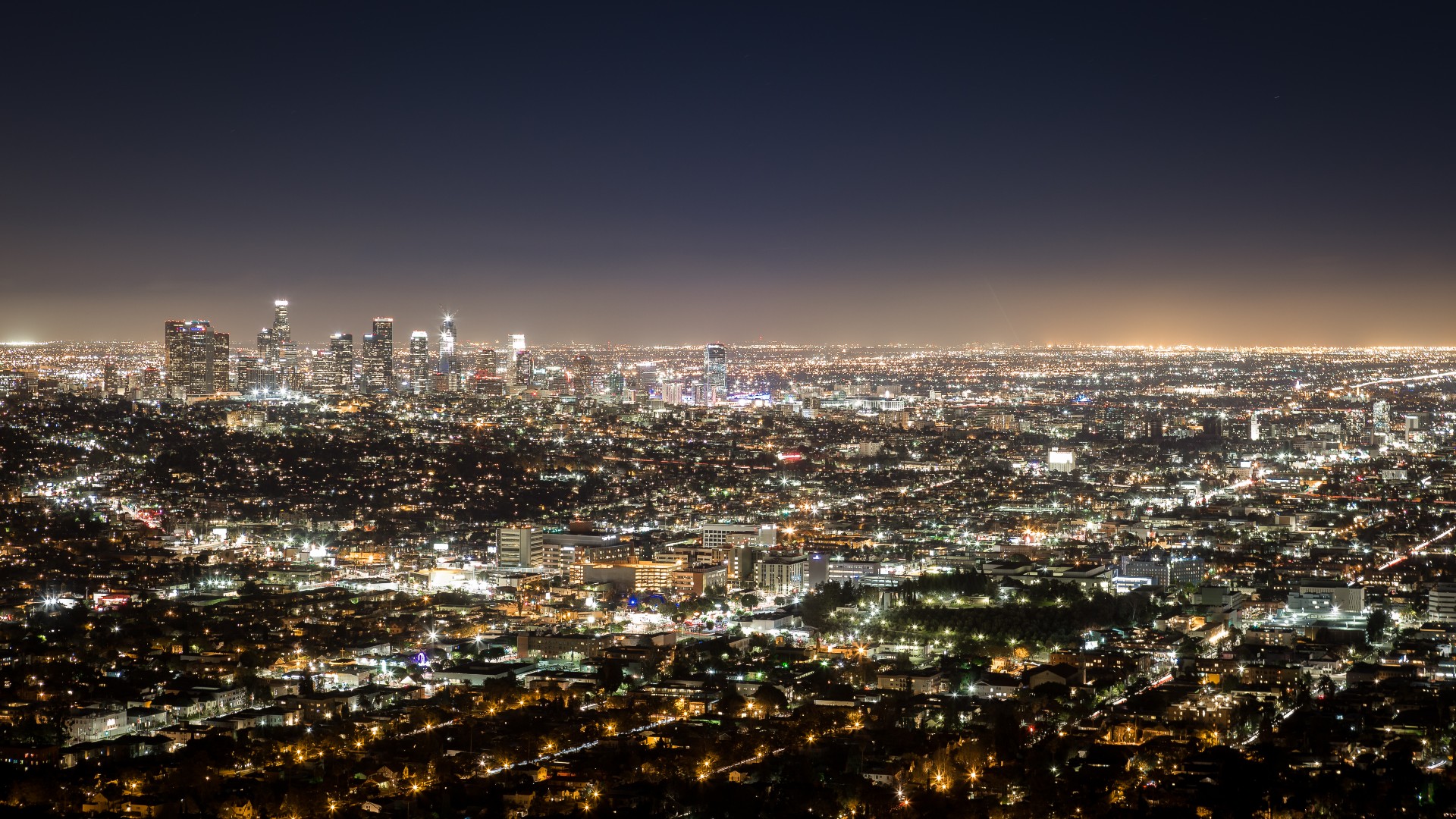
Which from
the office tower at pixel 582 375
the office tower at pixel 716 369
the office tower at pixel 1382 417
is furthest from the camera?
the office tower at pixel 716 369

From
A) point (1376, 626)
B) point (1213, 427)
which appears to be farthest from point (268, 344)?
point (1376, 626)

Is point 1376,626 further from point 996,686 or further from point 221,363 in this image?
point 221,363

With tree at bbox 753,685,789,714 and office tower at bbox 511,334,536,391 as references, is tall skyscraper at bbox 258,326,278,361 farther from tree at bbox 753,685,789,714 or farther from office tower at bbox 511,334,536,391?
tree at bbox 753,685,789,714

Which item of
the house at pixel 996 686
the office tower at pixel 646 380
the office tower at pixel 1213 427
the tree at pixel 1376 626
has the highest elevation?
the office tower at pixel 646 380

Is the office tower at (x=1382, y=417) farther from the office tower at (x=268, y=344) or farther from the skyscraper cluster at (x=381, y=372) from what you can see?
the office tower at (x=268, y=344)

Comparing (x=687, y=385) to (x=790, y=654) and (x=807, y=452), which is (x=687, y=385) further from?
(x=790, y=654)

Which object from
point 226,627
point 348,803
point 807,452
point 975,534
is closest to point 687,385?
point 807,452

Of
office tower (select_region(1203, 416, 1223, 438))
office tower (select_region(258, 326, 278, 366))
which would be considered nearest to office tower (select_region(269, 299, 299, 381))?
office tower (select_region(258, 326, 278, 366))

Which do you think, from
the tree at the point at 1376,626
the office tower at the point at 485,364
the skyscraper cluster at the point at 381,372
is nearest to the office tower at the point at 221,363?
the skyscraper cluster at the point at 381,372
